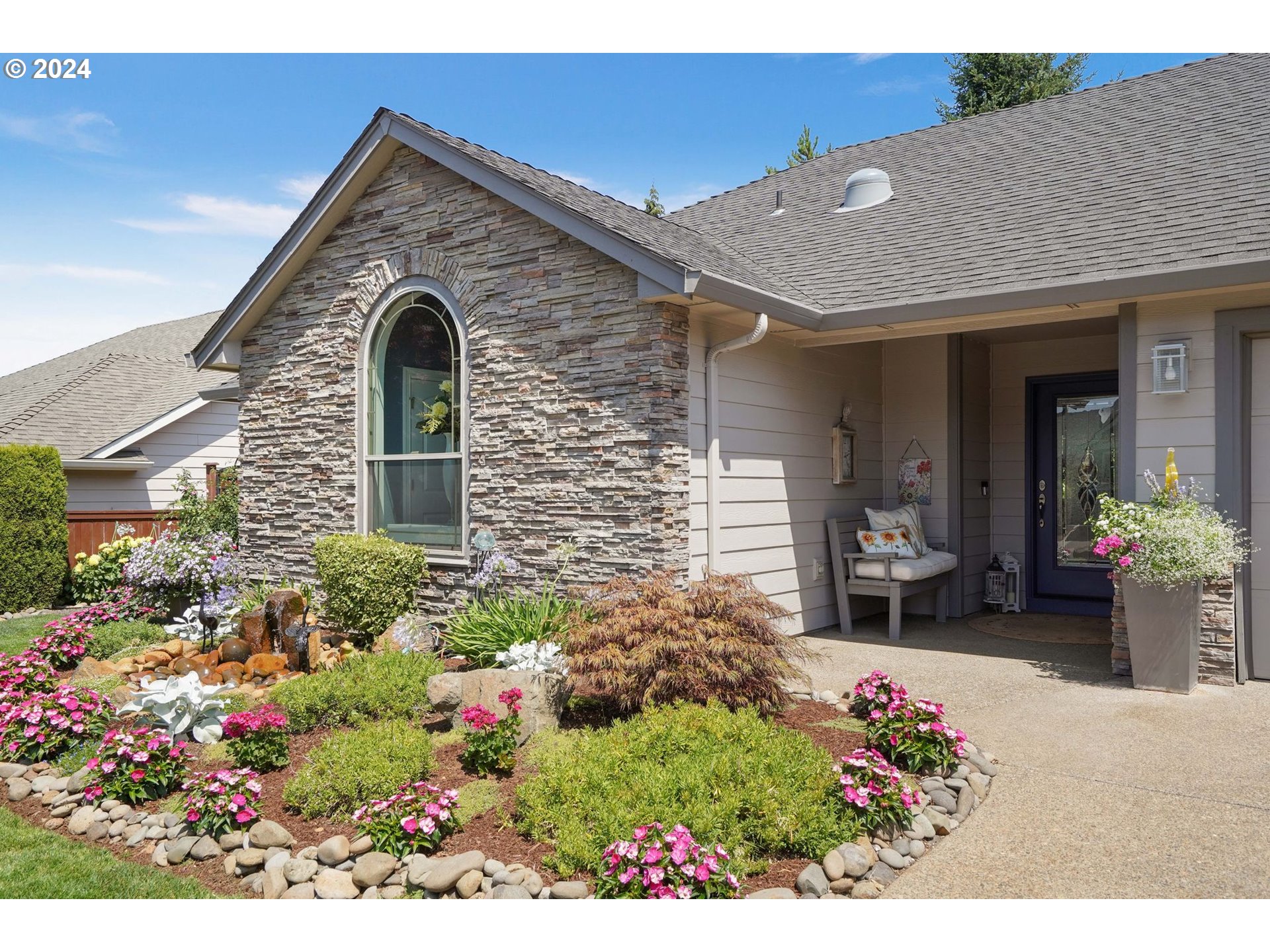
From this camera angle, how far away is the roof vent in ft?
30.6

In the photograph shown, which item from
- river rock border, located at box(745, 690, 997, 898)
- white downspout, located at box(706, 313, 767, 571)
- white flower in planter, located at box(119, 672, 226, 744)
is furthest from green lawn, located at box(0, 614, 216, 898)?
white downspout, located at box(706, 313, 767, 571)

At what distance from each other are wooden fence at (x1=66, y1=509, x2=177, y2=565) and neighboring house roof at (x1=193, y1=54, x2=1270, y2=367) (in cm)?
426

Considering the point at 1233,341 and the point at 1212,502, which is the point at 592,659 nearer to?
the point at 1212,502

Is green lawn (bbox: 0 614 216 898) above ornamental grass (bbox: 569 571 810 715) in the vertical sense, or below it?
below

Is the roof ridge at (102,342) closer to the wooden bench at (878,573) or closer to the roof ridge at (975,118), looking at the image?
the roof ridge at (975,118)

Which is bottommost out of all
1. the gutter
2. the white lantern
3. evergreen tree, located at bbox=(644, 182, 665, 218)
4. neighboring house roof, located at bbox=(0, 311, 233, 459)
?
the white lantern

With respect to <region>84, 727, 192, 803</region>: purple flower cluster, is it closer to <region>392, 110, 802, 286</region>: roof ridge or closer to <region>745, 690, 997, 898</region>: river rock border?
<region>745, 690, 997, 898</region>: river rock border

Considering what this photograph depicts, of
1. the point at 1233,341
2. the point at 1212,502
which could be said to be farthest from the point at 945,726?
the point at 1233,341

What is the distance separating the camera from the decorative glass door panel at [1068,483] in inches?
347

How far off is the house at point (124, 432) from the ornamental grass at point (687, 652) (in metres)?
9.51

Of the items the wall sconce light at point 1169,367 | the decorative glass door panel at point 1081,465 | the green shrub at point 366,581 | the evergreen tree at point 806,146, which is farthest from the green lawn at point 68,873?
the evergreen tree at point 806,146

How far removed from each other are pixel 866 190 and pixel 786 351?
10.00 feet

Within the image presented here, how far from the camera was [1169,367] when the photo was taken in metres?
5.82

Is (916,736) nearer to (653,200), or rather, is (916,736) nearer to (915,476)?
(915,476)
